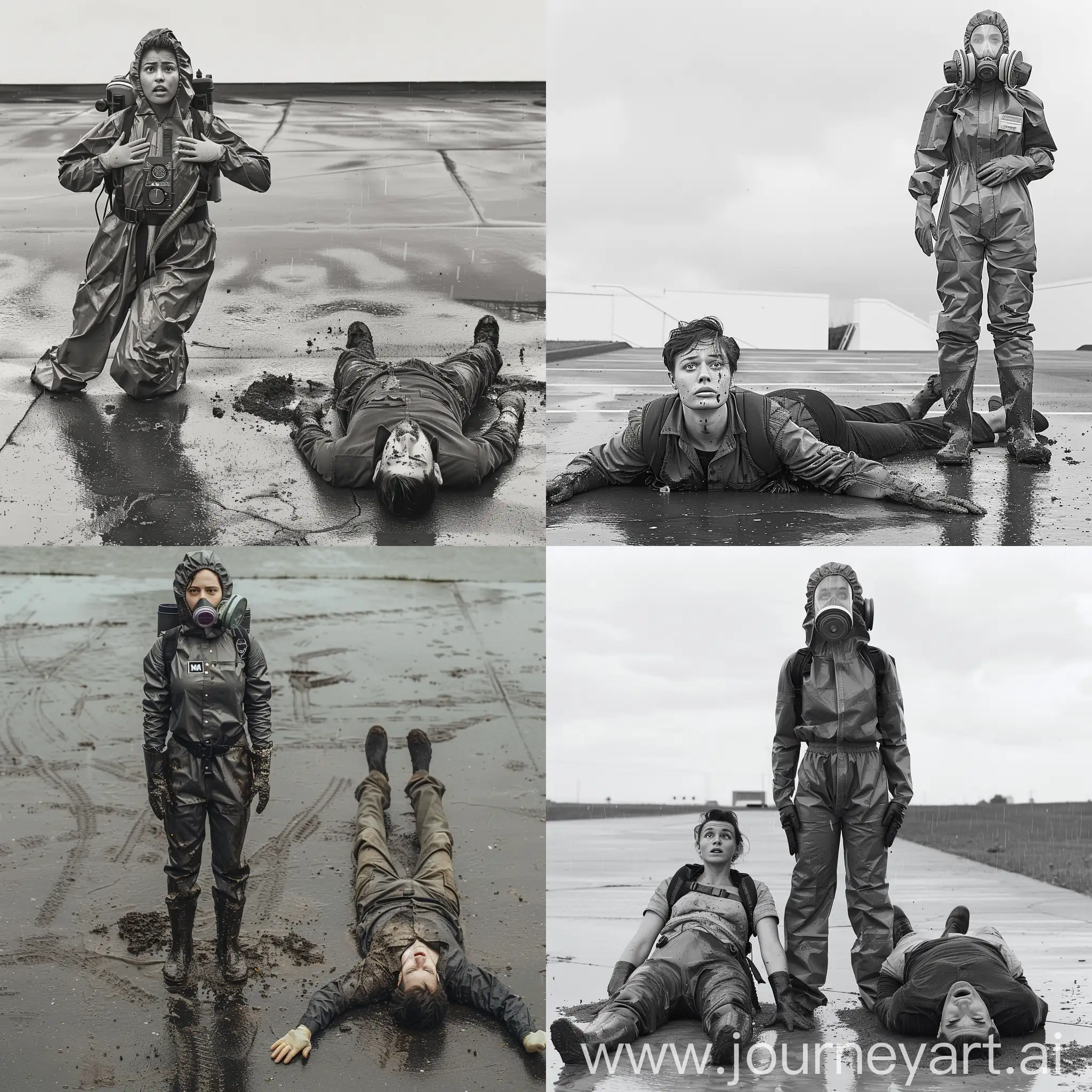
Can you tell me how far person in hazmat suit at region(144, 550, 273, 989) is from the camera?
6.38 meters

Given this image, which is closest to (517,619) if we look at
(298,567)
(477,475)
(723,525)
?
(298,567)

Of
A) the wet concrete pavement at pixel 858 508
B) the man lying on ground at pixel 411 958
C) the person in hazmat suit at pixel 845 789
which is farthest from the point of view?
the wet concrete pavement at pixel 858 508

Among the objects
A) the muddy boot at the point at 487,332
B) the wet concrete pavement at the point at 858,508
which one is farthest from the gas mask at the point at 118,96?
the wet concrete pavement at the point at 858,508

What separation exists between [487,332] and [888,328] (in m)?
12.3

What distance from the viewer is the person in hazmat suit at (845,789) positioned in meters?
6.49

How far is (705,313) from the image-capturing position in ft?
67.1

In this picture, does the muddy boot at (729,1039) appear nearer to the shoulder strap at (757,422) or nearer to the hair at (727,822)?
the hair at (727,822)

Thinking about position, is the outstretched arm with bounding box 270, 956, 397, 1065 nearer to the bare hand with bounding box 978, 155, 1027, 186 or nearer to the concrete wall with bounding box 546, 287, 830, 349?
the bare hand with bounding box 978, 155, 1027, 186

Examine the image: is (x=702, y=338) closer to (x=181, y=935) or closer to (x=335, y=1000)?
(x=335, y=1000)

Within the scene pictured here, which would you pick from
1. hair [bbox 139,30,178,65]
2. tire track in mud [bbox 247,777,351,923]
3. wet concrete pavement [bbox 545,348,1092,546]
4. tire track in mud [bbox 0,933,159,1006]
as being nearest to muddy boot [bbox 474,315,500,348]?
wet concrete pavement [bbox 545,348,1092,546]

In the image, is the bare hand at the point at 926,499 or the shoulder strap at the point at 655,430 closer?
the bare hand at the point at 926,499

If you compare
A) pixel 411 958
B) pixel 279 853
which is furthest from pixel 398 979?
pixel 279 853

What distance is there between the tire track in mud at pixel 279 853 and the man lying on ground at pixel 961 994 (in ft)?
11.1

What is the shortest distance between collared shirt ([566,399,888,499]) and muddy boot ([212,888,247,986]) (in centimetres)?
344
